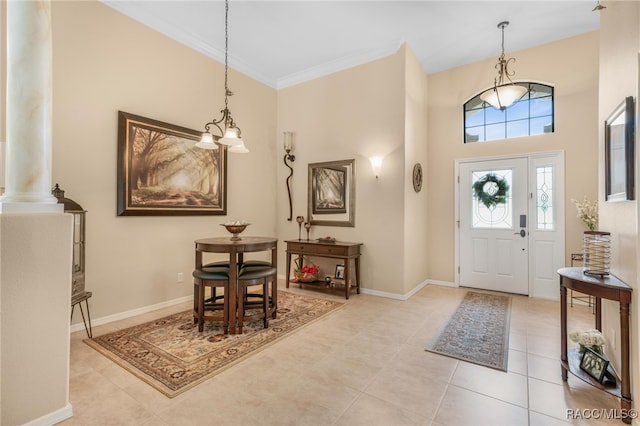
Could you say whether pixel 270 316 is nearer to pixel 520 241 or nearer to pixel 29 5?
pixel 29 5

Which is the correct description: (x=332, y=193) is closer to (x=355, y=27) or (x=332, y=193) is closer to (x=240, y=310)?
(x=355, y=27)

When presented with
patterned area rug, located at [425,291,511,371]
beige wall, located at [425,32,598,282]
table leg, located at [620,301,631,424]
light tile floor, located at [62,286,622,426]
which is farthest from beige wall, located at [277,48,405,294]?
table leg, located at [620,301,631,424]

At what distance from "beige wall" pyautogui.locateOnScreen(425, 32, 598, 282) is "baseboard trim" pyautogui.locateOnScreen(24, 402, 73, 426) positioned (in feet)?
16.3

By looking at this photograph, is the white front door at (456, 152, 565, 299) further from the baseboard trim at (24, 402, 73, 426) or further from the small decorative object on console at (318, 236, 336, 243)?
the baseboard trim at (24, 402, 73, 426)

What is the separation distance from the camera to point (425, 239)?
17.1ft

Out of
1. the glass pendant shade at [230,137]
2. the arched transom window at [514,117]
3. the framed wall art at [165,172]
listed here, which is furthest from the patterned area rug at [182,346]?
the arched transom window at [514,117]

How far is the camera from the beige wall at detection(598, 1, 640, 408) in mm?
1791

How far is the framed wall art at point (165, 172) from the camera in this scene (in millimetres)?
3459

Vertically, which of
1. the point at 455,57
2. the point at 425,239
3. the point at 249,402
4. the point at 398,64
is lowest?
the point at 249,402

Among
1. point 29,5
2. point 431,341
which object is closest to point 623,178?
point 431,341

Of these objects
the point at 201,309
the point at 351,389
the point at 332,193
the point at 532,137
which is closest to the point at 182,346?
the point at 201,309

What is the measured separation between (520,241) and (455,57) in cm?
308

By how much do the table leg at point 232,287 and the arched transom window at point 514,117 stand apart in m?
4.31

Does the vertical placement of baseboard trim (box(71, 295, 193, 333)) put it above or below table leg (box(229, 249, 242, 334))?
below
